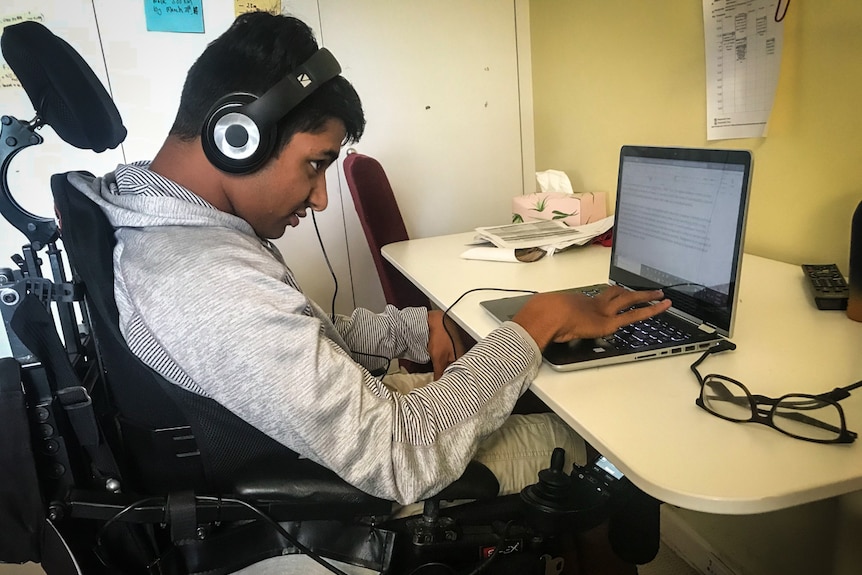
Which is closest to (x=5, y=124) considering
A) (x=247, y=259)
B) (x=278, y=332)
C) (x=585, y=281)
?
(x=247, y=259)

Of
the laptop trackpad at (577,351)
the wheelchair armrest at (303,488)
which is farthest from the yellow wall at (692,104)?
the wheelchair armrest at (303,488)

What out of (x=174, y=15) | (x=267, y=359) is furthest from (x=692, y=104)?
(x=174, y=15)

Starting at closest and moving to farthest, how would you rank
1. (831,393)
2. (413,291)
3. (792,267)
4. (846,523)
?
1. (831,393)
2. (846,523)
3. (792,267)
4. (413,291)

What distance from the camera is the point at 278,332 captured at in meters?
0.67

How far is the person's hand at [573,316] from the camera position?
0.86 metres

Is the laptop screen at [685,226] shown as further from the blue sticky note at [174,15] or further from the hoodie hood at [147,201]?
the blue sticky note at [174,15]

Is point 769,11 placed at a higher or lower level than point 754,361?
higher

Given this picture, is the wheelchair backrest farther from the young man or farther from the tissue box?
the tissue box

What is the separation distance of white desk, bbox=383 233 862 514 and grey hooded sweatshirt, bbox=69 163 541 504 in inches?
5.5

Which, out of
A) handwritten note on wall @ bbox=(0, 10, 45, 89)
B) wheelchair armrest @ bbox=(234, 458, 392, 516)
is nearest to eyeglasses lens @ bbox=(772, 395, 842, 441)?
wheelchair armrest @ bbox=(234, 458, 392, 516)

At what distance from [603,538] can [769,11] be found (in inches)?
42.0

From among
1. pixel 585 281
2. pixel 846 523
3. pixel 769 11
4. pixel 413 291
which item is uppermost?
pixel 769 11

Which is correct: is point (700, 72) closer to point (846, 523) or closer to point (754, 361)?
point (754, 361)

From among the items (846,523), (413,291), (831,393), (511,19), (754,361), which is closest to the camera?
(831,393)
